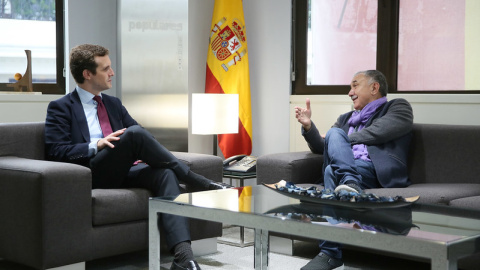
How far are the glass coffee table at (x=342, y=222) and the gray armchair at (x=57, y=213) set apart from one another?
0.53 m

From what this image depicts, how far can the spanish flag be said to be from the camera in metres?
5.09

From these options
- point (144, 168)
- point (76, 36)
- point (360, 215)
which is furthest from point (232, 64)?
point (360, 215)

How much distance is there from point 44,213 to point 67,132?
64 centimetres

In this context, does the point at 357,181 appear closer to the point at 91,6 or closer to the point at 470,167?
the point at 470,167

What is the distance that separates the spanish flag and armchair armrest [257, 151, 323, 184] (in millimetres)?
1410

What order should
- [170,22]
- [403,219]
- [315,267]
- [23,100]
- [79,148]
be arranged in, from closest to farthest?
[403,219] < [315,267] < [79,148] < [23,100] < [170,22]

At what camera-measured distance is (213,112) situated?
167 inches

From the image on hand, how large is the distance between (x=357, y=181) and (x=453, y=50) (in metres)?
1.44

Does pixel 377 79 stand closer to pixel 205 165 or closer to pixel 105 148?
pixel 205 165

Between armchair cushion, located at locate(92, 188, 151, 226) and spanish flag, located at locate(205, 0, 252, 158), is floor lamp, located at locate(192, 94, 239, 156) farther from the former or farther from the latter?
armchair cushion, located at locate(92, 188, 151, 226)

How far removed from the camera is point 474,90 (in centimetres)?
403

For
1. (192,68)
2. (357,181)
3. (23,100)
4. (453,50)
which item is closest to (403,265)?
(357,181)

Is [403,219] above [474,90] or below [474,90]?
below

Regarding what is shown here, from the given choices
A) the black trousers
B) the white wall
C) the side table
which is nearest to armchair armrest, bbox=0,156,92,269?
the black trousers
